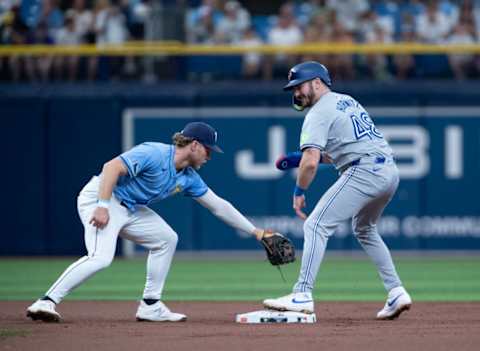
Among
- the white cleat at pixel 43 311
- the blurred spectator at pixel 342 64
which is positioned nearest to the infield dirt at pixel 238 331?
the white cleat at pixel 43 311

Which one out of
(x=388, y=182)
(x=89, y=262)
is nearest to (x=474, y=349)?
(x=388, y=182)

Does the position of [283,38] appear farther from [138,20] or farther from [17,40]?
[17,40]

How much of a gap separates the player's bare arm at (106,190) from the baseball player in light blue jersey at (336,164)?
4.42 feet

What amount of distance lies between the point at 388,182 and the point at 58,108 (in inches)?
380

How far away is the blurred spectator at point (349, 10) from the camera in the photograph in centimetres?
1762

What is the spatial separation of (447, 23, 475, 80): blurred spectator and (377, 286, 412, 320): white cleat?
9.14 m

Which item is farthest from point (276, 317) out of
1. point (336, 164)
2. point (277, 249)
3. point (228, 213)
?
point (336, 164)

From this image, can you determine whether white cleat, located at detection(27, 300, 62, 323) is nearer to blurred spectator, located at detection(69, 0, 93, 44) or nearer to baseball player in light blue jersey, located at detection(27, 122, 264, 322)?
baseball player in light blue jersey, located at detection(27, 122, 264, 322)

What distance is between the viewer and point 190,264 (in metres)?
15.9

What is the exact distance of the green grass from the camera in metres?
11.3

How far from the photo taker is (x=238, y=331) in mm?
7789

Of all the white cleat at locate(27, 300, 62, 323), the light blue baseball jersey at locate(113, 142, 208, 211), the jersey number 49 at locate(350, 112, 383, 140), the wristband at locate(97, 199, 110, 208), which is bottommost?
the white cleat at locate(27, 300, 62, 323)

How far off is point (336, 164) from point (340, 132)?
36 centimetres

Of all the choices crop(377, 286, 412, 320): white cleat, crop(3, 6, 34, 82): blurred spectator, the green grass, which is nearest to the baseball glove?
crop(377, 286, 412, 320): white cleat
